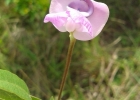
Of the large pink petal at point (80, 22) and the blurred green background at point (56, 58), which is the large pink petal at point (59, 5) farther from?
the blurred green background at point (56, 58)

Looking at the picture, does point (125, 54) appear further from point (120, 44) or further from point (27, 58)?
point (27, 58)

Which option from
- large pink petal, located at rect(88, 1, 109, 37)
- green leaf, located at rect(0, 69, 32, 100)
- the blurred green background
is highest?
large pink petal, located at rect(88, 1, 109, 37)

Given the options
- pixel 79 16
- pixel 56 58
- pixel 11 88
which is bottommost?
pixel 56 58

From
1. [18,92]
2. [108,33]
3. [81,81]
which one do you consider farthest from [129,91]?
[18,92]

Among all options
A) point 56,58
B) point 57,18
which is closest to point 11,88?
point 57,18

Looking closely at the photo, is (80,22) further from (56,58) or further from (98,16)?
(56,58)

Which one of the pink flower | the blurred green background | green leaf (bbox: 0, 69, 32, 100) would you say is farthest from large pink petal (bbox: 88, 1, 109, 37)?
the blurred green background

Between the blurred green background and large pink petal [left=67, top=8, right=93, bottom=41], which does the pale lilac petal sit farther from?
the blurred green background

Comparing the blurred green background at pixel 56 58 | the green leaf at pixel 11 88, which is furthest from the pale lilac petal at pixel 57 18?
the blurred green background at pixel 56 58
